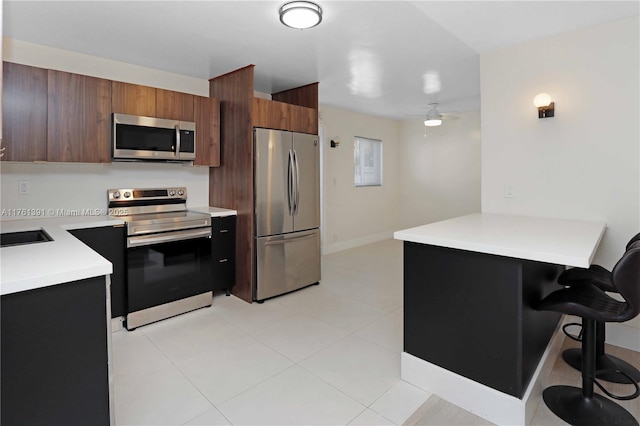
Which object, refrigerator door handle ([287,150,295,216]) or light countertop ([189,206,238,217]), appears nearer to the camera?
light countertop ([189,206,238,217])

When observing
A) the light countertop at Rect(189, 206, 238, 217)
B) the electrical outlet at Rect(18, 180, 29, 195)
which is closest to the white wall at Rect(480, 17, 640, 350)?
the light countertop at Rect(189, 206, 238, 217)

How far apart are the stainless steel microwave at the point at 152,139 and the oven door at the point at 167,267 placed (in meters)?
0.73

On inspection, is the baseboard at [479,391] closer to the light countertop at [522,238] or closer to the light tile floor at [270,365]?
the light tile floor at [270,365]

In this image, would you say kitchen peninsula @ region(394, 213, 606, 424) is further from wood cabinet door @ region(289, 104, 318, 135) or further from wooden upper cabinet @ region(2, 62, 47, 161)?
wooden upper cabinet @ region(2, 62, 47, 161)

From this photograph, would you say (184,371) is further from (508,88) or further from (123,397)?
(508,88)

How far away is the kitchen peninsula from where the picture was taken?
1.70m

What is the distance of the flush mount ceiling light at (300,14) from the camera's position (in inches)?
85.4

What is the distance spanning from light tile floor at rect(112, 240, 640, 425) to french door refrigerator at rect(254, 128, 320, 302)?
313mm

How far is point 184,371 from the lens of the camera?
7.38 feet

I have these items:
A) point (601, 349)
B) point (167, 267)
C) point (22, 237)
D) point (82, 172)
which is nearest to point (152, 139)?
point (82, 172)

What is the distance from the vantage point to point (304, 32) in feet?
8.70

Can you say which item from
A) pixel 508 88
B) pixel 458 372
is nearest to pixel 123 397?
pixel 458 372

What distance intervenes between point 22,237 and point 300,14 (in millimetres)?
2307
